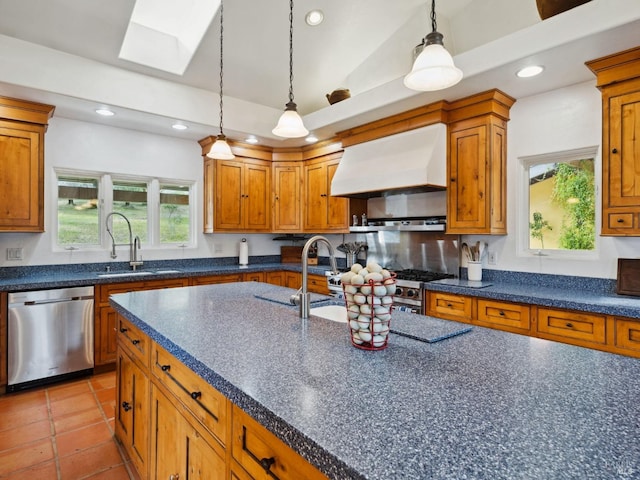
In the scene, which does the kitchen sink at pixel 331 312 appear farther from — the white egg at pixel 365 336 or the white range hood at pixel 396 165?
the white range hood at pixel 396 165

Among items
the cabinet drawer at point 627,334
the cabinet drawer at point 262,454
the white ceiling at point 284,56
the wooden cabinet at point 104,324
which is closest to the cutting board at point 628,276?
the cabinet drawer at point 627,334

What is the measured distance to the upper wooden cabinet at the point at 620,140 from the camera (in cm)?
245

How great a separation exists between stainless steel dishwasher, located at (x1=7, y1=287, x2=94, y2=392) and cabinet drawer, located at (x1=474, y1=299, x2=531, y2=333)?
352 centimetres

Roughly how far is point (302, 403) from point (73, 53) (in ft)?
12.4

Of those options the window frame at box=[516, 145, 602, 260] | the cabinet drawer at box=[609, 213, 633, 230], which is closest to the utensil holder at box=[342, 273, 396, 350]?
the cabinet drawer at box=[609, 213, 633, 230]

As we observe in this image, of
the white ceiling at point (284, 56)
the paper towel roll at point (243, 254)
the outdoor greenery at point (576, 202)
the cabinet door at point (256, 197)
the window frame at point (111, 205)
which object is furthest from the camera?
the paper towel roll at point (243, 254)

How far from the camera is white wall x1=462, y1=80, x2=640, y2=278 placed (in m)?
2.87

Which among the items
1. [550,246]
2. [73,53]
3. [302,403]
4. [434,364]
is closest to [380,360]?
[434,364]

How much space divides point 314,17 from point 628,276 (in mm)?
3396

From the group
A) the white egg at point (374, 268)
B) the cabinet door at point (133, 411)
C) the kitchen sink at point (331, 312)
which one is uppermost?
the white egg at point (374, 268)

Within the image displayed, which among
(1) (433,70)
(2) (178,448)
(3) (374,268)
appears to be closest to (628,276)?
(1) (433,70)

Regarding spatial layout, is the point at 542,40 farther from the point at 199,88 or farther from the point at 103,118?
the point at 103,118

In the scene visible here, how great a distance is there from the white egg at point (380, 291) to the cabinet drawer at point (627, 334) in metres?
1.97

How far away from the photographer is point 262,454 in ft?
3.19
